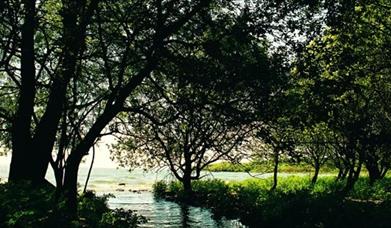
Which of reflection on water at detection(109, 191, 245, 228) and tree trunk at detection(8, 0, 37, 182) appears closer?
tree trunk at detection(8, 0, 37, 182)

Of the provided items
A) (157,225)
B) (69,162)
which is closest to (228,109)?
(69,162)

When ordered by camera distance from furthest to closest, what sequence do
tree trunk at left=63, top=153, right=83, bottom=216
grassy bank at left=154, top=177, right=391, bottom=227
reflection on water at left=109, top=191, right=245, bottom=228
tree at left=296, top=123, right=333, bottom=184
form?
1. tree at left=296, top=123, right=333, bottom=184
2. reflection on water at left=109, top=191, right=245, bottom=228
3. grassy bank at left=154, top=177, right=391, bottom=227
4. tree trunk at left=63, top=153, right=83, bottom=216

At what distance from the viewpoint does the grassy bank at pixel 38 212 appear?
503 inches

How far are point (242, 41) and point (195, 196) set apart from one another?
1209 inches

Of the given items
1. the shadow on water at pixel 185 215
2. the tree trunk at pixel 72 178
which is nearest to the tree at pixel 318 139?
the shadow on water at pixel 185 215

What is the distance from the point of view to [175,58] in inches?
586

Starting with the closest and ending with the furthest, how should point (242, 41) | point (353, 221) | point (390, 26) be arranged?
point (242, 41) < point (353, 221) < point (390, 26)

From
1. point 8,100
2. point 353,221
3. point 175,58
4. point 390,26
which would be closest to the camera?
point 175,58

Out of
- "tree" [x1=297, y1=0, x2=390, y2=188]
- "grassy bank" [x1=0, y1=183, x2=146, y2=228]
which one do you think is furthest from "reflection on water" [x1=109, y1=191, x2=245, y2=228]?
"tree" [x1=297, y1=0, x2=390, y2=188]

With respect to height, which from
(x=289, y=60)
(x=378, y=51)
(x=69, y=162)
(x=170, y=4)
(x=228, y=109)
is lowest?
(x=69, y=162)

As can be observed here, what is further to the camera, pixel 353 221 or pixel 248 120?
pixel 353 221

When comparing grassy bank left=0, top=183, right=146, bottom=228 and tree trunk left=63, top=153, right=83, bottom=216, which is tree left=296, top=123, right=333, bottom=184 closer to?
grassy bank left=0, top=183, right=146, bottom=228

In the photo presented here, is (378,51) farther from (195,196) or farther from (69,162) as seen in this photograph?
(195,196)

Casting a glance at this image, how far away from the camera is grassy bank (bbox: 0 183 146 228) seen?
12.8m
